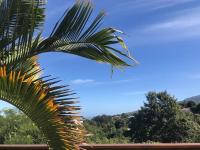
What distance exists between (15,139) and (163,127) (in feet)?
59.7

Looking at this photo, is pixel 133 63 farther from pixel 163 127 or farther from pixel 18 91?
pixel 163 127

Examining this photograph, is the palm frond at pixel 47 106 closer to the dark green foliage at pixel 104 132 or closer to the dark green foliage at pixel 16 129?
the dark green foliage at pixel 104 132

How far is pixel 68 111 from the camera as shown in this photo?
4.20 metres

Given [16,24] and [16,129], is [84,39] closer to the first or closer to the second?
[16,24]

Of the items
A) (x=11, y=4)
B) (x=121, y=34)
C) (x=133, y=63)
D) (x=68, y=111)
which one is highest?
(x=11, y=4)

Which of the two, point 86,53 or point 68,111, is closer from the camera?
point 68,111

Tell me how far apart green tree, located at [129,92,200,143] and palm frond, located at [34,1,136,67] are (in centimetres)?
2121

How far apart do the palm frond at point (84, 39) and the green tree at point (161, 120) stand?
2121 cm

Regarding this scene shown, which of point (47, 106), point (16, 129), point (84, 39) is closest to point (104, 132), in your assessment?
point (16, 129)

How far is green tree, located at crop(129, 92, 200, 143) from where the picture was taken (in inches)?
1047

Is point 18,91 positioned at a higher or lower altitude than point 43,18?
lower

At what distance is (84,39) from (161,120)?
24.4 meters

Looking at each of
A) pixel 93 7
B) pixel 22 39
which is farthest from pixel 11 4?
pixel 93 7

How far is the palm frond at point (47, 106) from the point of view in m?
3.98
